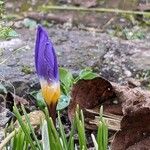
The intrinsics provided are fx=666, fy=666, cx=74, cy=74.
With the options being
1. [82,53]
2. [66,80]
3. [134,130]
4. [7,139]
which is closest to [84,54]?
[82,53]

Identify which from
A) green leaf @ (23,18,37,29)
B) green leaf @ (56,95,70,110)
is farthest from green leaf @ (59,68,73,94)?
green leaf @ (23,18,37,29)

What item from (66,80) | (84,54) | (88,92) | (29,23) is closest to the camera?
(88,92)

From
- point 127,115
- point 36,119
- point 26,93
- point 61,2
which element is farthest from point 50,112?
point 61,2

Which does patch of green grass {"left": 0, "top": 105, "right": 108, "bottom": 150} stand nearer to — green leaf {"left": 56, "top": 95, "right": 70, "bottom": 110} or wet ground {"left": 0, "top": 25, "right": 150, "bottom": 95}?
green leaf {"left": 56, "top": 95, "right": 70, "bottom": 110}

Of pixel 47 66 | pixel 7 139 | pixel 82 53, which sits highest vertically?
pixel 47 66

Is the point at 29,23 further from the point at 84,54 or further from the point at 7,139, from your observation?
the point at 7,139

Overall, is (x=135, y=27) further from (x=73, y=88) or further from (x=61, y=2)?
Result: (x=73, y=88)

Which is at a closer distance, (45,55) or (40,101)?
(45,55)
